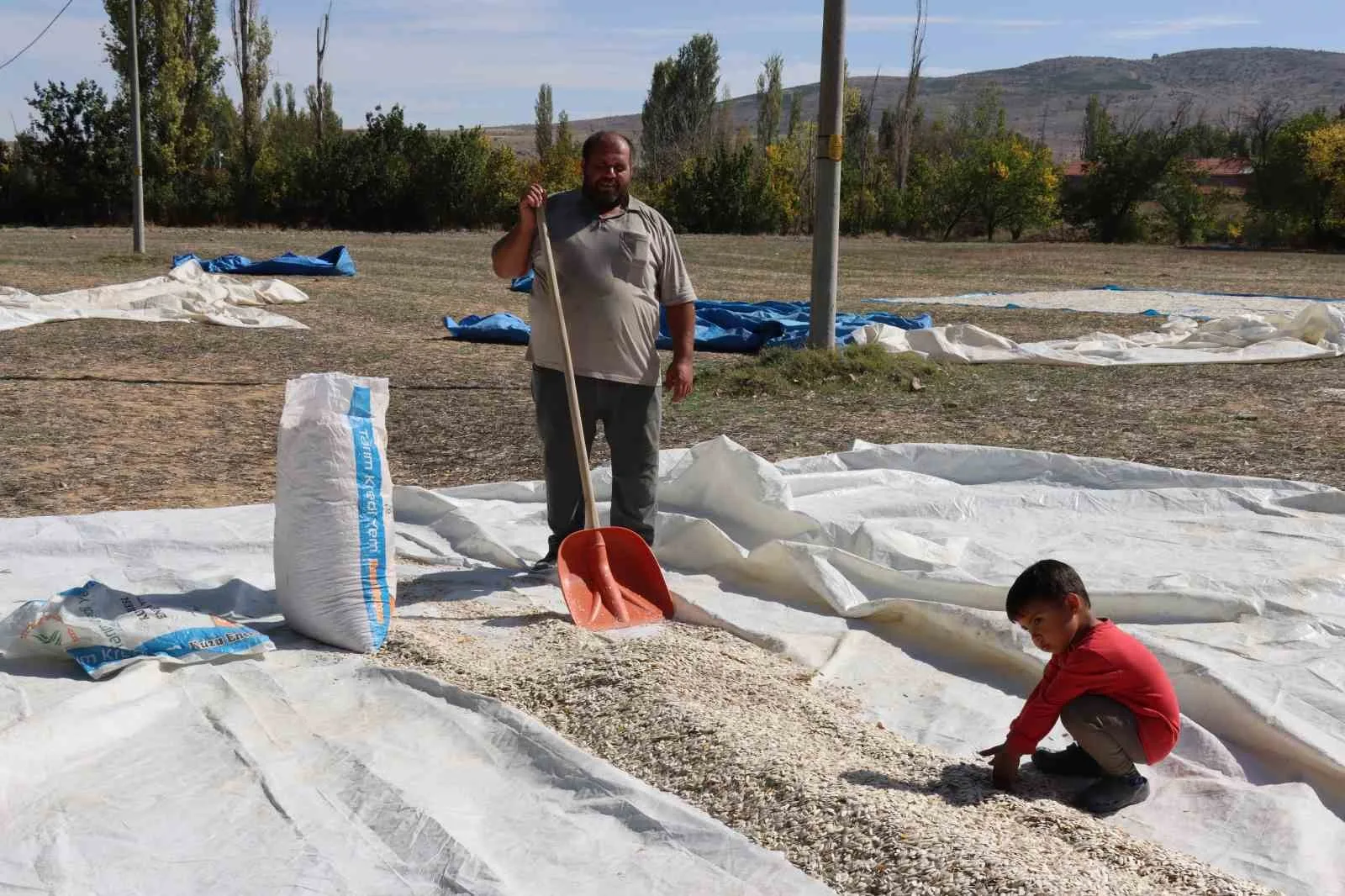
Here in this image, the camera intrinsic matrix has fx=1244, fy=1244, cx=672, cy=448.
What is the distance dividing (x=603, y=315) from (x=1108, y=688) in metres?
1.90

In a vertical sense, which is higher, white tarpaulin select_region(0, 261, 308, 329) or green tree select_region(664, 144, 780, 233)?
A: green tree select_region(664, 144, 780, 233)

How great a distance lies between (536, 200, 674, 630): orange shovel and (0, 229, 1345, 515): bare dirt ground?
172cm

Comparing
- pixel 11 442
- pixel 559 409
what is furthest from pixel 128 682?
pixel 11 442

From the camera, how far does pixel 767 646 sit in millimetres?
3336

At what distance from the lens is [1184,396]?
715cm

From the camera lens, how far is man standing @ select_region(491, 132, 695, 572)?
3717mm

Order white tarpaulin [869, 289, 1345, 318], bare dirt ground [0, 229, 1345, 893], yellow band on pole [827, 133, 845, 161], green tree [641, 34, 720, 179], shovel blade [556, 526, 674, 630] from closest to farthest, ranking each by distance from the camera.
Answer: bare dirt ground [0, 229, 1345, 893] → shovel blade [556, 526, 674, 630] → yellow band on pole [827, 133, 845, 161] → white tarpaulin [869, 289, 1345, 318] → green tree [641, 34, 720, 179]

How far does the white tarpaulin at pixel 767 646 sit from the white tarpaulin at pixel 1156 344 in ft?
11.3

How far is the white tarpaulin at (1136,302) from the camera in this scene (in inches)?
480

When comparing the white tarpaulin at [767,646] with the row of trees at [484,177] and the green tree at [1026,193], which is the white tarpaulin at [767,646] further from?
the green tree at [1026,193]

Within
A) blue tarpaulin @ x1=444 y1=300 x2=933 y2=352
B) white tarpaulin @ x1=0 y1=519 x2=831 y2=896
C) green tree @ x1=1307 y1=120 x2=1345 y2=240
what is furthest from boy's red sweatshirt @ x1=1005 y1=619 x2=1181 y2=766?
green tree @ x1=1307 y1=120 x2=1345 y2=240

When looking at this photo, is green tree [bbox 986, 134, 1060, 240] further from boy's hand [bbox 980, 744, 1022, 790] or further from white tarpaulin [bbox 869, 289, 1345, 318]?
boy's hand [bbox 980, 744, 1022, 790]

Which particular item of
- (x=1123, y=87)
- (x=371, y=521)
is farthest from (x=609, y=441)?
(x=1123, y=87)

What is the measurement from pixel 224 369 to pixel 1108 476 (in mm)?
5535
